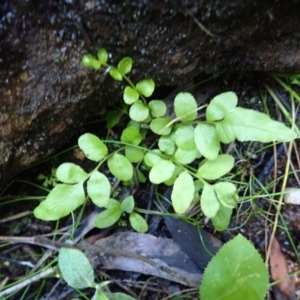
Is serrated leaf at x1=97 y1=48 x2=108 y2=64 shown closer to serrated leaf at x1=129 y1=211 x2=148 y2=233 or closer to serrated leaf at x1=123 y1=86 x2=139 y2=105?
serrated leaf at x1=123 y1=86 x2=139 y2=105

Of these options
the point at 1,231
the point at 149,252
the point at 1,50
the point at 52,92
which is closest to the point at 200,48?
the point at 52,92

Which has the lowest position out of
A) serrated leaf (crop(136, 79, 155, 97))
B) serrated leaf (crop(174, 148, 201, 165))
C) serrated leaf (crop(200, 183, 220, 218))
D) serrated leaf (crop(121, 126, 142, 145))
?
serrated leaf (crop(200, 183, 220, 218))

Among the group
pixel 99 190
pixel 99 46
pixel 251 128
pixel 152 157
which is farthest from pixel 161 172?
pixel 99 46

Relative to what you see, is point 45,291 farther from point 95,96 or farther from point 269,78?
point 269,78

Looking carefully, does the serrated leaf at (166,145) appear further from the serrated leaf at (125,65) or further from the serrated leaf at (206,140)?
the serrated leaf at (125,65)

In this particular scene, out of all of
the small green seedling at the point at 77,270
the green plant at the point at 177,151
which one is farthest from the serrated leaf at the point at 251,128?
the small green seedling at the point at 77,270

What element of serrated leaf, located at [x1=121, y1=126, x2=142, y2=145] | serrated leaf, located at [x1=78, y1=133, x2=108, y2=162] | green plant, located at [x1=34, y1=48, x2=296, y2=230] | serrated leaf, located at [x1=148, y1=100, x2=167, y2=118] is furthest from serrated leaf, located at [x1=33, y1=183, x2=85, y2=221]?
serrated leaf, located at [x1=148, y1=100, x2=167, y2=118]
